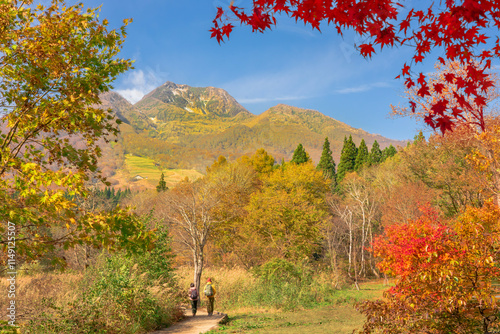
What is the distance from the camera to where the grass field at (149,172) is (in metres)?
128

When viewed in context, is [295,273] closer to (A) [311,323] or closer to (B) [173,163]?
(A) [311,323]

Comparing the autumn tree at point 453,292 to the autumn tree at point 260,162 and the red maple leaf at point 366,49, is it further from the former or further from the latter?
the autumn tree at point 260,162

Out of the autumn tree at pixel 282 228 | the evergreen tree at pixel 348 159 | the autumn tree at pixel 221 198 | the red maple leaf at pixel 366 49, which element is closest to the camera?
the red maple leaf at pixel 366 49

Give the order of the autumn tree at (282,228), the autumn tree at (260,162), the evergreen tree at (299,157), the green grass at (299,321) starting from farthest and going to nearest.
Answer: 1. the evergreen tree at (299,157)
2. the autumn tree at (260,162)
3. the autumn tree at (282,228)
4. the green grass at (299,321)

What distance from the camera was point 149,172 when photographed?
142625mm

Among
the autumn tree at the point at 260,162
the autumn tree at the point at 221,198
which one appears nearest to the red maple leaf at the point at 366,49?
the autumn tree at the point at 221,198

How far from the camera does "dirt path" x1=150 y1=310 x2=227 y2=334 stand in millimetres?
9708

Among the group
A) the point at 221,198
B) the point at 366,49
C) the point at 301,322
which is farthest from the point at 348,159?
the point at 366,49

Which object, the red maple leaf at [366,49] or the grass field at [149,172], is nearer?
the red maple leaf at [366,49]

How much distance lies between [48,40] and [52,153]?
147 cm

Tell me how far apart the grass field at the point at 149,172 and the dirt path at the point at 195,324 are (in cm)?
11072

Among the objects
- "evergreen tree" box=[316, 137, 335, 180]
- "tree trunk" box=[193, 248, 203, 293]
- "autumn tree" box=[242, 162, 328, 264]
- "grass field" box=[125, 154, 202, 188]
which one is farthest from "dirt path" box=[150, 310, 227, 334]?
"grass field" box=[125, 154, 202, 188]

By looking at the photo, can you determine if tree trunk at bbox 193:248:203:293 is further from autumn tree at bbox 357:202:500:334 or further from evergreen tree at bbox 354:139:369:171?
evergreen tree at bbox 354:139:369:171

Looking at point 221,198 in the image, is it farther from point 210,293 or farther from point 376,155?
point 376,155
